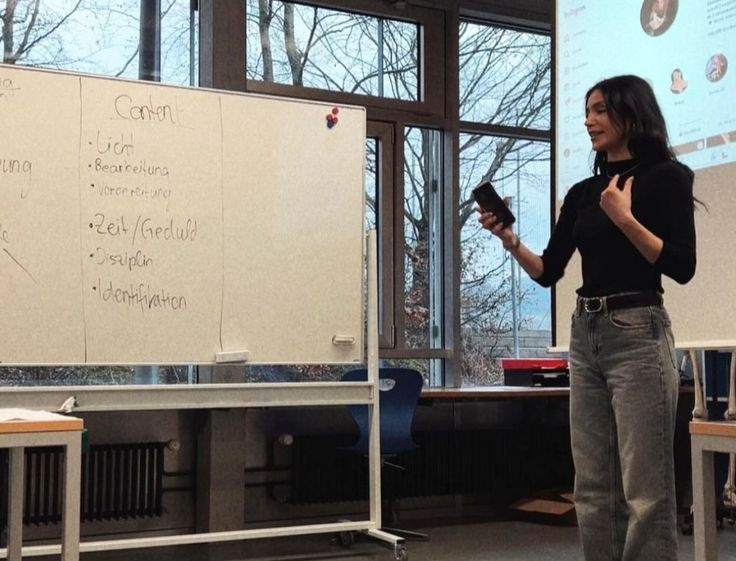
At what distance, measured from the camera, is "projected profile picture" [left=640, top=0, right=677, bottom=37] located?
270 cm

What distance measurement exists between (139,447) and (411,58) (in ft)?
8.44

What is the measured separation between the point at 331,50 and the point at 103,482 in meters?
2.46

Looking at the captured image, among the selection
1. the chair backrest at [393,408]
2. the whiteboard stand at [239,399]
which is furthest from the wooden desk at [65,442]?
the chair backrest at [393,408]

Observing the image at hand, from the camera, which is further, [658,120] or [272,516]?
[272,516]

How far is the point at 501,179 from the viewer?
17.3ft

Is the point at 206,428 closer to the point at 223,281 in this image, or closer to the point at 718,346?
the point at 223,281

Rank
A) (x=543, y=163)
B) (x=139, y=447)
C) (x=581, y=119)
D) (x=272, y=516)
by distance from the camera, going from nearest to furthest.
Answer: (x=581, y=119) → (x=139, y=447) → (x=272, y=516) → (x=543, y=163)

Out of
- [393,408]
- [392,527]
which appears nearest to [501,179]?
[393,408]

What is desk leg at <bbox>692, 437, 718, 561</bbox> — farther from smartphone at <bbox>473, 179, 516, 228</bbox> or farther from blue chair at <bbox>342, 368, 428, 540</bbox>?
blue chair at <bbox>342, 368, 428, 540</bbox>

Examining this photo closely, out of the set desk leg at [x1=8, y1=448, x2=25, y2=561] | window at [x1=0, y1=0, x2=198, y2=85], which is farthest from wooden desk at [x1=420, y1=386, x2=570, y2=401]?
desk leg at [x1=8, y1=448, x2=25, y2=561]

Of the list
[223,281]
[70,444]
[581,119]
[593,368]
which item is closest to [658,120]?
[593,368]

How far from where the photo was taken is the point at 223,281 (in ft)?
11.1

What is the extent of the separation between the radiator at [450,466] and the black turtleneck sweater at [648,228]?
2344mm

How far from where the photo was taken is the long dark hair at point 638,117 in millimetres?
1931
